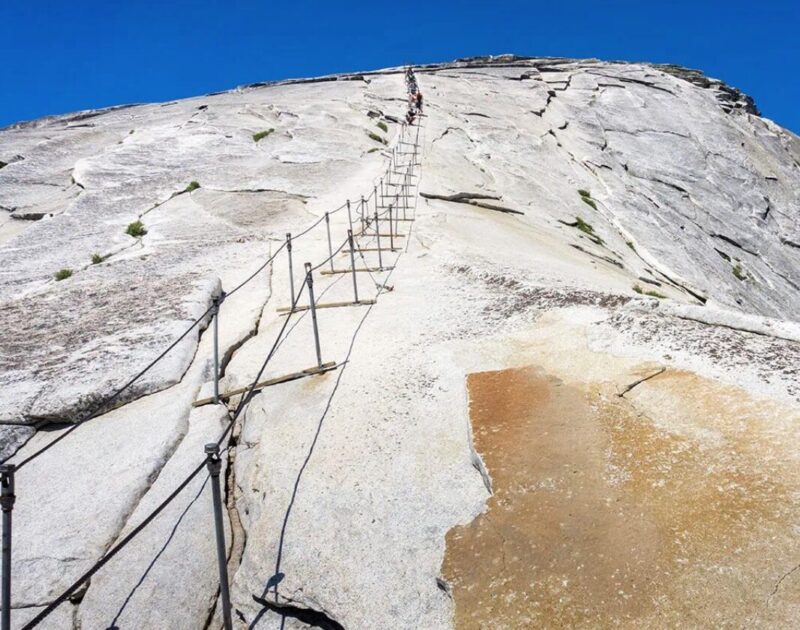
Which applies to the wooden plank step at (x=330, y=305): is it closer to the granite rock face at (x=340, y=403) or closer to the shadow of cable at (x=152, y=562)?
the granite rock face at (x=340, y=403)

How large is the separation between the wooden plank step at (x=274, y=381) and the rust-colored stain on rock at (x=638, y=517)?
8.98 ft

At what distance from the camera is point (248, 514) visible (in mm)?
6027

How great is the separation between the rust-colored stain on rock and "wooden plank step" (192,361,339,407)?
274 cm

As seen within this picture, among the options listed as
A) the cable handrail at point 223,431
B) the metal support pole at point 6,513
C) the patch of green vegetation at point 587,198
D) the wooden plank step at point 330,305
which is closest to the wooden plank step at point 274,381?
the cable handrail at point 223,431

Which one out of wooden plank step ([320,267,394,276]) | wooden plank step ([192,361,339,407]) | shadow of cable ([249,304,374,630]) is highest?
wooden plank step ([320,267,394,276])

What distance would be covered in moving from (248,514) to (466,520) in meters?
2.23

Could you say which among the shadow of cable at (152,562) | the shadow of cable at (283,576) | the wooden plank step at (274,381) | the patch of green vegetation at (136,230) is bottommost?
the shadow of cable at (152,562)

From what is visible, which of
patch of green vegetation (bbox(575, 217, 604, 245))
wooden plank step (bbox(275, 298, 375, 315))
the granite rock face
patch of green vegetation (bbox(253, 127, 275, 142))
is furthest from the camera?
patch of green vegetation (bbox(253, 127, 275, 142))

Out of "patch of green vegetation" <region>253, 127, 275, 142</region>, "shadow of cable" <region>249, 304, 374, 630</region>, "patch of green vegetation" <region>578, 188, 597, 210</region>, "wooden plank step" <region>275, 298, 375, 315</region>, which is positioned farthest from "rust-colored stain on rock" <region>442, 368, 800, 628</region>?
"patch of green vegetation" <region>253, 127, 275, 142</region>

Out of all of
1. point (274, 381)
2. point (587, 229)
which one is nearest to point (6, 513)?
point (274, 381)

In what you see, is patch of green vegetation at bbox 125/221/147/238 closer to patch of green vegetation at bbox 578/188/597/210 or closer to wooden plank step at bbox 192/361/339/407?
wooden plank step at bbox 192/361/339/407

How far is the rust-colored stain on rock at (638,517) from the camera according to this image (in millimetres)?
4188

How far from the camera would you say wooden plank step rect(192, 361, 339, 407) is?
7.86 metres

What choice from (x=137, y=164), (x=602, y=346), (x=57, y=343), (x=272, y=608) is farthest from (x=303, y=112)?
(x=272, y=608)
